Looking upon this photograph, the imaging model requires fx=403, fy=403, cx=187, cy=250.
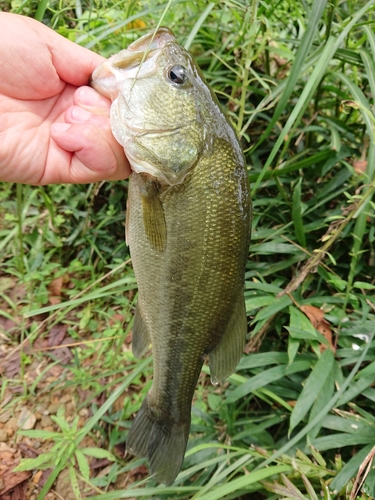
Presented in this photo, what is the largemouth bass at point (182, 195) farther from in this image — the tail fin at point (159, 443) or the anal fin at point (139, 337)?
the tail fin at point (159, 443)

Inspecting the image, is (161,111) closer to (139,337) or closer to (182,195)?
(182,195)

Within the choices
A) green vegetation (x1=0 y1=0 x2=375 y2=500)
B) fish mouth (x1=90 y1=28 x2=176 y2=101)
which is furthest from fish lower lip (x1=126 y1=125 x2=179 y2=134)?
green vegetation (x1=0 y1=0 x2=375 y2=500)

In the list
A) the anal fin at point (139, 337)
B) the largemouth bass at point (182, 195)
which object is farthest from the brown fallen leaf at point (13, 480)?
the largemouth bass at point (182, 195)

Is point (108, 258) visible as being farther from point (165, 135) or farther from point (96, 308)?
point (165, 135)

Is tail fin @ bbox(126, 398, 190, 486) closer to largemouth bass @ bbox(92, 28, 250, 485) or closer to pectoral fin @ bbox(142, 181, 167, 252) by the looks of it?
largemouth bass @ bbox(92, 28, 250, 485)

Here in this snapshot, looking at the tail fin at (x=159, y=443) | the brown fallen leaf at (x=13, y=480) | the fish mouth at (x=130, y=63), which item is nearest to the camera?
the fish mouth at (x=130, y=63)
